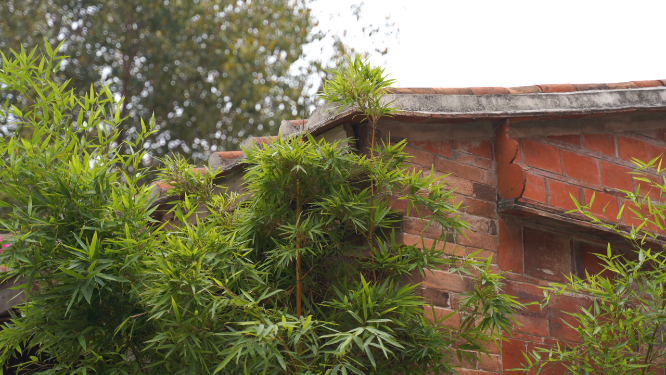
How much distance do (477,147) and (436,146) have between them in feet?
0.91

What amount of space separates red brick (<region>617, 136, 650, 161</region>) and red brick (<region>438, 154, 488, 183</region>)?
Result: 1.08 metres

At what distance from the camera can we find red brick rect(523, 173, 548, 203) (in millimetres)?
2939

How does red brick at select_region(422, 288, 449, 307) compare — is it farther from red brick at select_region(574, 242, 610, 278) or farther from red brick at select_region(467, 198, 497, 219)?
red brick at select_region(574, 242, 610, 278)

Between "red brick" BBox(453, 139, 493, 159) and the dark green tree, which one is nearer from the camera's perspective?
"red brick" BBox(453, 139, 493, 159)

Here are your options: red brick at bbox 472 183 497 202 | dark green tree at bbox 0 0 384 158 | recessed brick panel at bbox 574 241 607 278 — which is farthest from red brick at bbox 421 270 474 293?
dark green tree at bbox 0 0 384 158

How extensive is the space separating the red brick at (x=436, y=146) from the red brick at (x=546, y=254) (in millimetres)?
610

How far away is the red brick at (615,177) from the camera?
3352 millimetres

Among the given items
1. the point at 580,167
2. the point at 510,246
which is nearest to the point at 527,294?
the point at 510,246

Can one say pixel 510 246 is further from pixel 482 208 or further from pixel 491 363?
pixel 491 363

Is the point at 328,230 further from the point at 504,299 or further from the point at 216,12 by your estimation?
the point at 216,12

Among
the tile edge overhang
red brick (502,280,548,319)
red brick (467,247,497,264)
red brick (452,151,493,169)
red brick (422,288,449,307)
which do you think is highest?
the tile edge overhang

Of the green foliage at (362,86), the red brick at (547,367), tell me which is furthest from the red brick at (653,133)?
the green foliage at (362,86)

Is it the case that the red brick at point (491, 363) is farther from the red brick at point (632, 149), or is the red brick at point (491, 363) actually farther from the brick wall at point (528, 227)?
the red brick at point (632, 149)

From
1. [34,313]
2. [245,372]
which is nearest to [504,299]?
[245,372]
